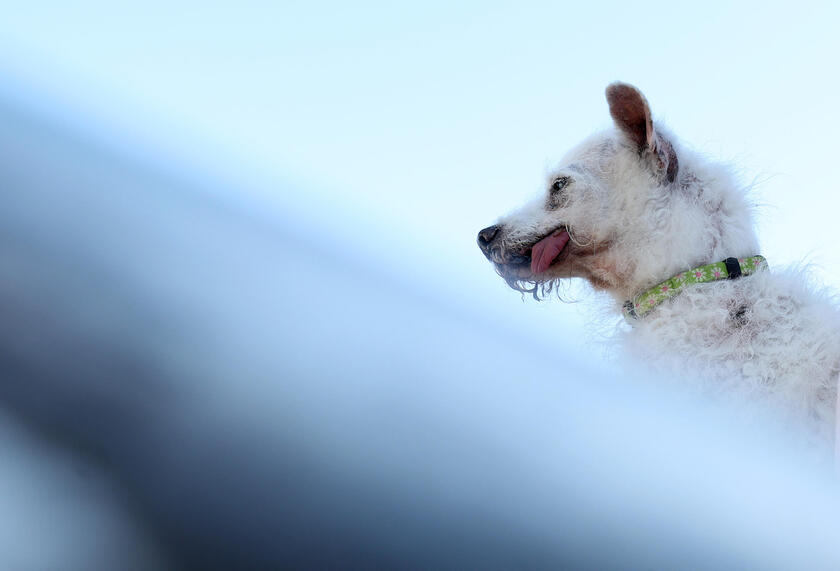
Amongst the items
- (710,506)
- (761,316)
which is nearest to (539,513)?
(710,506)

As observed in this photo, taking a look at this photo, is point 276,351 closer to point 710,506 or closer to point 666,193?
point 710,506

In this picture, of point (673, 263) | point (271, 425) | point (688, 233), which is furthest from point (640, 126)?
point (271, 425)

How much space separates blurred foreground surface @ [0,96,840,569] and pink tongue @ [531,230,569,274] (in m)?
2.99

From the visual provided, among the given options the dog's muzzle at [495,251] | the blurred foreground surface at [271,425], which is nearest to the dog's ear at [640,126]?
the dog's muzzle at [495,251]

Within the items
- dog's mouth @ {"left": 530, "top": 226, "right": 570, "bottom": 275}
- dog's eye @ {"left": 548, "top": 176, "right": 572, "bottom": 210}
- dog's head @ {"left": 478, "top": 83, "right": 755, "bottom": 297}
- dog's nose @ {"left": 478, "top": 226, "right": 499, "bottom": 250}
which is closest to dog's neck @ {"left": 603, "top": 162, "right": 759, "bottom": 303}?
dog's head @ {"left": 478, "top": 83, "right": 755, "bottom": 297}

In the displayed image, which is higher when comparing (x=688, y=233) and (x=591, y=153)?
(x=591, y=153)

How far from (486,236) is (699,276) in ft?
3.32

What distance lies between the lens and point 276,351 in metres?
0.57

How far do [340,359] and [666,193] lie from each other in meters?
3.27

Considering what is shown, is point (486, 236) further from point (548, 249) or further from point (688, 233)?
point (688, 233)

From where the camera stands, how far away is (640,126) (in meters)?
3.64

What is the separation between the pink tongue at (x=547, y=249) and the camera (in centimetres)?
362

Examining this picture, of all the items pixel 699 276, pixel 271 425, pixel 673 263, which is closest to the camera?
pixel 271 425

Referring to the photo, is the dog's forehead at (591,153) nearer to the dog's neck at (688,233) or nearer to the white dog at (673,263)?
the white dog at (673,263)
